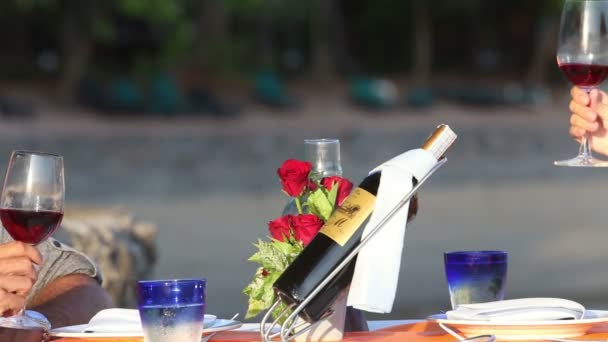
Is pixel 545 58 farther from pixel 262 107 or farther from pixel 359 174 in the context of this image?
pixel 359 174

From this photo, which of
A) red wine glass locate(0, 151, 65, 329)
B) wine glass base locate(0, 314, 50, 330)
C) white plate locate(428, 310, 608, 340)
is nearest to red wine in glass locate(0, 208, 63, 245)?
red wine glass locate(0, 151, 65, 329)

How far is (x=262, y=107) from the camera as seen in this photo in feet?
92.2

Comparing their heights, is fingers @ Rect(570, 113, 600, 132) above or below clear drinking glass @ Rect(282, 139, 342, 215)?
above

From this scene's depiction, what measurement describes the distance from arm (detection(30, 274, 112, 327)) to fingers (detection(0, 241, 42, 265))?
43 cm

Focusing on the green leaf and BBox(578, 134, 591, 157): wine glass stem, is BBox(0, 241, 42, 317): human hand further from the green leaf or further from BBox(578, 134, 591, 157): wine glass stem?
BBox(578, 134, 591, 157): wine glass stem

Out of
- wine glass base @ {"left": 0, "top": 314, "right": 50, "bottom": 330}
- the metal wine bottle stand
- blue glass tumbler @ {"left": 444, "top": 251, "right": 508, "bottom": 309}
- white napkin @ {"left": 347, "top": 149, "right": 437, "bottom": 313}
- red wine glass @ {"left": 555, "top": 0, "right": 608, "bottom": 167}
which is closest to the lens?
the metal wine bottle stand

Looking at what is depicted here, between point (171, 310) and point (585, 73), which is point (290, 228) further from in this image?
point (585, 73)

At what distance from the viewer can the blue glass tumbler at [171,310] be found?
6.05ft

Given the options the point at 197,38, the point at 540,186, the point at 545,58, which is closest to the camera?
the point at 540,186

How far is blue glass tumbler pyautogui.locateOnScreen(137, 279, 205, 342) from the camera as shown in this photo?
6.05 ft

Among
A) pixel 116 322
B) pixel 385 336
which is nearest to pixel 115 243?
pixel 116 322

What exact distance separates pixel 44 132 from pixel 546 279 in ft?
48.6

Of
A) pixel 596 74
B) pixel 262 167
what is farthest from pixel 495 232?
pixel 596 74

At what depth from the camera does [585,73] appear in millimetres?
2340
